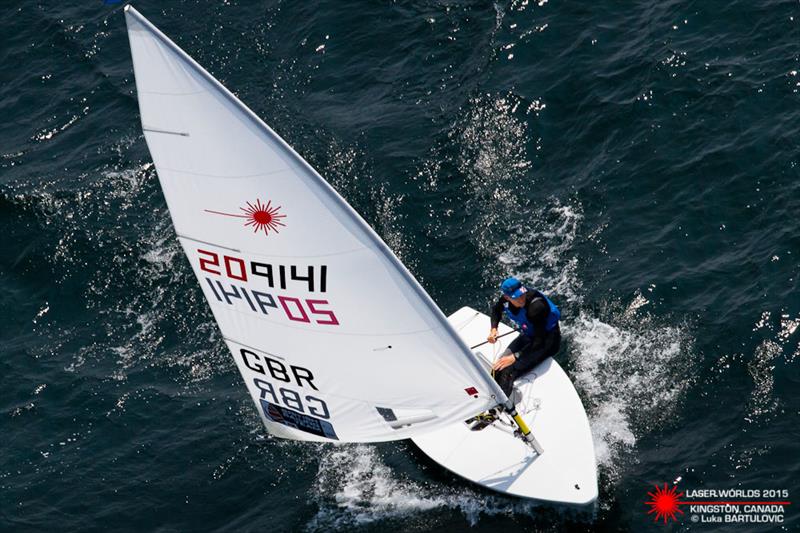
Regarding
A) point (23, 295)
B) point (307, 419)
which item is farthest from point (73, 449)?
point (307, 419)

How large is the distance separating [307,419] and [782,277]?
10856 mm

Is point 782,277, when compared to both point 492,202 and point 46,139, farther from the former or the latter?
point 46,139

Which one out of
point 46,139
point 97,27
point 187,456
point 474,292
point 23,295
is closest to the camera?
point 187,456

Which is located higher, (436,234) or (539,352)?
(436,234)

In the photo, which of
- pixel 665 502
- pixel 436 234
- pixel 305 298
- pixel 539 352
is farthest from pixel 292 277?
pixel 436 234

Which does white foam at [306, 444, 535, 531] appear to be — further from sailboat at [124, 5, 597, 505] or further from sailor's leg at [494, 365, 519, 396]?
sailor's leg at [494, 365, 519, 396]

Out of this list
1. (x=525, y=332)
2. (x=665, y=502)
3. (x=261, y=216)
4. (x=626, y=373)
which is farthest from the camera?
(x=626, y=373)

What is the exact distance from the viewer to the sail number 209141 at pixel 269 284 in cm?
1583

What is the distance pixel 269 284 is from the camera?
1611 cm

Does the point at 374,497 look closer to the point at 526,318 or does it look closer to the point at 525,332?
the point at 525,332

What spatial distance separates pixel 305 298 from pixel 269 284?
2.06 feet

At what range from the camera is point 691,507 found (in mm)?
18469

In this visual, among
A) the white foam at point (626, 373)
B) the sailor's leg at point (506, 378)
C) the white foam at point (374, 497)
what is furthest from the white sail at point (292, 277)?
the white foam at point (626, 373)

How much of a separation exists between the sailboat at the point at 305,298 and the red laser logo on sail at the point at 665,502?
145 cm
